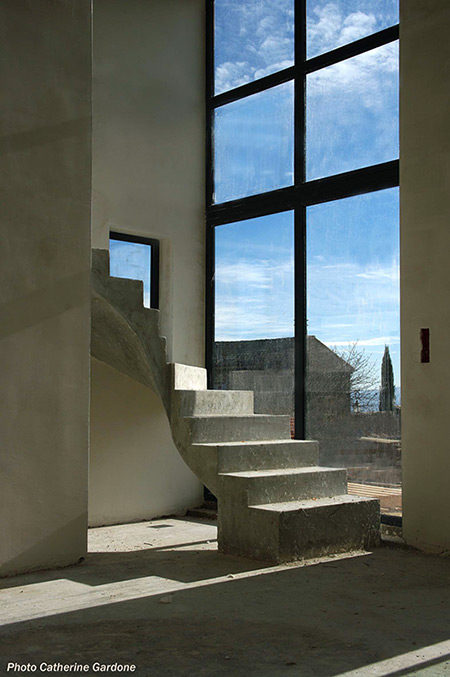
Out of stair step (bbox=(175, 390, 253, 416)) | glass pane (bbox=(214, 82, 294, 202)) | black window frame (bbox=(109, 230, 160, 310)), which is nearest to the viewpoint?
stair step (bbox=(175, 390, 253, 416))

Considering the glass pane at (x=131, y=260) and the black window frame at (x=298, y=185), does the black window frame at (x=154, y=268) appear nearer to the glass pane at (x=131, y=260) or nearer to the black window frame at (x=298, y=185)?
the glass pane at (x=131, y=260)

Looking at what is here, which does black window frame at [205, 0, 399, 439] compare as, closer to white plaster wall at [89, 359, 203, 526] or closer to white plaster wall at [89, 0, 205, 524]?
white plaster wall at [89, 0, 205, 524]

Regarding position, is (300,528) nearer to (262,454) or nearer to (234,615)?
(262,454)

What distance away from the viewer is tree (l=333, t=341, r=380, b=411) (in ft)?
18.2

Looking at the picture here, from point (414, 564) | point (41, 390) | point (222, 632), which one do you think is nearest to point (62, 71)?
point (41, 390)

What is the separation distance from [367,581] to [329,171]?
3.34 metres

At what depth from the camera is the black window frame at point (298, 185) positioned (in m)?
5.67

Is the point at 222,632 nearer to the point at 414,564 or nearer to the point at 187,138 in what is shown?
the point at 414,564

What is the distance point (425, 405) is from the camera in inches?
190

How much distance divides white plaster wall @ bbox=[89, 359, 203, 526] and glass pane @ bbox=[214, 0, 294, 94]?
2.95 metres

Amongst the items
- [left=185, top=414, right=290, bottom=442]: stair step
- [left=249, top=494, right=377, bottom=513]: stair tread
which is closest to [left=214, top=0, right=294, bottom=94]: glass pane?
[left=185, top=414, right=290, bottom=442]: stair step


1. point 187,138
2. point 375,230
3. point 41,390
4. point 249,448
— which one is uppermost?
point 187,138

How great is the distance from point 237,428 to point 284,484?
652 mm

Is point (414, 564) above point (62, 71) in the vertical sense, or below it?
below
